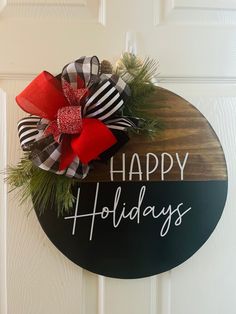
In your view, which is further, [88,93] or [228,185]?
[228,185]

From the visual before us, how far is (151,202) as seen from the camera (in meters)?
0.67

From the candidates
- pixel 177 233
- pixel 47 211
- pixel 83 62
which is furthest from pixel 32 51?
pixel 177 233

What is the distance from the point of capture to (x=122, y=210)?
2.19 ft

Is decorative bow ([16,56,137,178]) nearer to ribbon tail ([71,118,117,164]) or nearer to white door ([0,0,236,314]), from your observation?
ribbon tail ([71,118,117,164])

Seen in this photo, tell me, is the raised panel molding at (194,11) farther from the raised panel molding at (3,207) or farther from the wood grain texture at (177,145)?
the raised panel molding at (3,207)

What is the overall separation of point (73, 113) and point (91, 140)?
0.17 feet

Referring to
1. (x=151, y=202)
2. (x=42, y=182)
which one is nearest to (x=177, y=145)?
(x=151, y=202)

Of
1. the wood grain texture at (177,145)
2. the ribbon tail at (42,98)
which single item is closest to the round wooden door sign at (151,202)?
the wood grain texture at (177,145)

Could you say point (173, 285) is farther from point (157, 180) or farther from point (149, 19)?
point (149, 19)

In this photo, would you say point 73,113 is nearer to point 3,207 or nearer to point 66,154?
point 66,154

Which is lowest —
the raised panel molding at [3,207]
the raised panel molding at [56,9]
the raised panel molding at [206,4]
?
the raised panel molding at [3,207]

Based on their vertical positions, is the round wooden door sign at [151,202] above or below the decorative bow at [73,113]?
below

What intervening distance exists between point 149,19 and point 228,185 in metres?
0.34

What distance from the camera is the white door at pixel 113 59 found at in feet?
2.25
